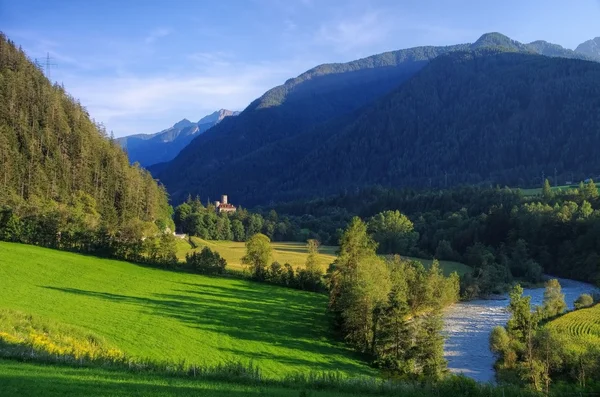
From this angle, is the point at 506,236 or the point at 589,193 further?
the point at 589,193

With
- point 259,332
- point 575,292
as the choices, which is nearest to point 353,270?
point 259,332

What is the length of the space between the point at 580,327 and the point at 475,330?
43.7ft

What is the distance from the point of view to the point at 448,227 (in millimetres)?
151125

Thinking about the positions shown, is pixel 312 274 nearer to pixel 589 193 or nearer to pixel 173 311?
pixel 173 311

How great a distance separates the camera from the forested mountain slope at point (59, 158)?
357 ft

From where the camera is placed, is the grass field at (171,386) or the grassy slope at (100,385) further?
the grass field at (171,386)

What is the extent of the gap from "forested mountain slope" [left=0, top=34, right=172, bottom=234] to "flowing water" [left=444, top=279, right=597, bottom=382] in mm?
68412

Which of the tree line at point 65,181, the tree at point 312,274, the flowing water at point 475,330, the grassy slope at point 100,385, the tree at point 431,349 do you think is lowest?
the flowing water at point 475,330

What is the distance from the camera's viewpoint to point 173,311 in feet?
178

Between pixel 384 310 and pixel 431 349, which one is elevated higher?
pixel 384 310

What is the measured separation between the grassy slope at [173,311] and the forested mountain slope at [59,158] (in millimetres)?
33320

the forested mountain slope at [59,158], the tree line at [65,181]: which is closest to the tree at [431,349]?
the tree line at [65,181]

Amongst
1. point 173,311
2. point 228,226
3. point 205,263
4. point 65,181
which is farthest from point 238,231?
point 173,311

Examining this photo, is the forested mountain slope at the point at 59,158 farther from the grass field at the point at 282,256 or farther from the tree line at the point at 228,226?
the grass field at the point at 282,256
